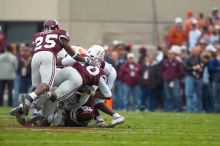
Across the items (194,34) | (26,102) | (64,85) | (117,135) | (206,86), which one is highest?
(194,34)

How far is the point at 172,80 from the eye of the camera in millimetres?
21594

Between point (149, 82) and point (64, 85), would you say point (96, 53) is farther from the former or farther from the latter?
point (149, 82)

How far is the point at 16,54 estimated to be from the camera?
23.4 m

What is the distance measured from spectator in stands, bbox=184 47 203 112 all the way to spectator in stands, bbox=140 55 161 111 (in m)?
1.15

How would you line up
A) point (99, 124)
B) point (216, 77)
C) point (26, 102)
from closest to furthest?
point (26, 102), point (99, 124), point (216, 77)

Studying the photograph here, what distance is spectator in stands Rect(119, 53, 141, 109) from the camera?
22203mm

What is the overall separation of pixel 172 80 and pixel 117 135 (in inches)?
402

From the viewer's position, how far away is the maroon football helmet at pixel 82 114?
12.8 metres

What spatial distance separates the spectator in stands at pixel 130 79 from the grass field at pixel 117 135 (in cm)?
807

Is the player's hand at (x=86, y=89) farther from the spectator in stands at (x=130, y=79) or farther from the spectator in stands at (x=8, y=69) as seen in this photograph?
the spectator in stands at (x=8, y=69)

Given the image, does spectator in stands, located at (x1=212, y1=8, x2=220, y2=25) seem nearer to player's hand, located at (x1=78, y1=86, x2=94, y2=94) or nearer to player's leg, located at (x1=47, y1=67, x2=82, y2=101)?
player's hand, located at (x1=78, y1=86, x2=94, y2=94)

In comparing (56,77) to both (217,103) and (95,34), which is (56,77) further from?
(95,34)

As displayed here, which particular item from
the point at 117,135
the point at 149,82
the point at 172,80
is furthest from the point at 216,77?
the point at 117,135

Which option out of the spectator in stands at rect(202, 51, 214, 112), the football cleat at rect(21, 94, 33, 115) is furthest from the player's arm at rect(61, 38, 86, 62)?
the spectator in stands at rect(202, 51, 214, 112)
